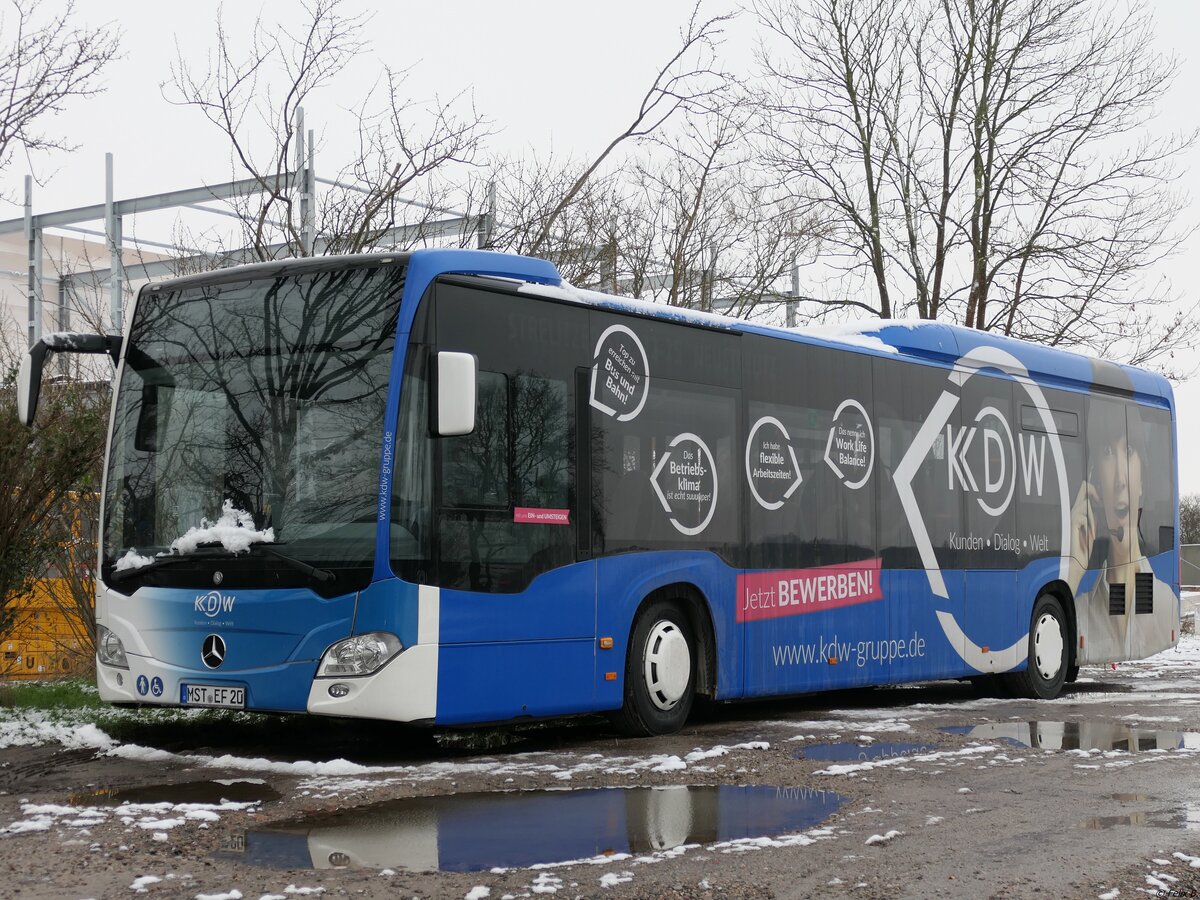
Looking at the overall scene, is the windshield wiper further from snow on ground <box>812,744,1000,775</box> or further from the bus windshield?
snow on ground <box>812,744,1000,775</box>

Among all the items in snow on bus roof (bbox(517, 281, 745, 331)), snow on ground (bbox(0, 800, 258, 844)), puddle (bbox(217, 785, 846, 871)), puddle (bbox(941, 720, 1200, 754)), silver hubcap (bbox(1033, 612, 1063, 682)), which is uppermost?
snow on bus roof (bbox(517, 281, 745, 331))

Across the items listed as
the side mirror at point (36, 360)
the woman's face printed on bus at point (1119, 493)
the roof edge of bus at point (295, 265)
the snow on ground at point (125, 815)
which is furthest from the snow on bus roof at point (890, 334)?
the snow on ground at point (125, 815)

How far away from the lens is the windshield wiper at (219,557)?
356 inches

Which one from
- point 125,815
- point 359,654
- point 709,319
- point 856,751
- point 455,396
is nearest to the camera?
point 125,815

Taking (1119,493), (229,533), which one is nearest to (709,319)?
(229,533)

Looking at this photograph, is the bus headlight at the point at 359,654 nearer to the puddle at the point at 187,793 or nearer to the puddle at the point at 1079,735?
the puddle at the point at 187,793

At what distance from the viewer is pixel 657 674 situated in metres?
10.9

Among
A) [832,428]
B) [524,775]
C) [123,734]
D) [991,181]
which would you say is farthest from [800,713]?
[991,181]

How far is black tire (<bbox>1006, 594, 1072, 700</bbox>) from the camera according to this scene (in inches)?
597

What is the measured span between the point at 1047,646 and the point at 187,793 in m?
9.82

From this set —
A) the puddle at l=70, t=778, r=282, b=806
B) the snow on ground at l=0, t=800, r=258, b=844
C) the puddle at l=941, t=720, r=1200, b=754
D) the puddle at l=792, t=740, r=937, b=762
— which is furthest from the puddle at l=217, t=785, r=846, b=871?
the puddle at l=941, t=720, r=1200, b=754

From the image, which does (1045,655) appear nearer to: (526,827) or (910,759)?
(910,759)

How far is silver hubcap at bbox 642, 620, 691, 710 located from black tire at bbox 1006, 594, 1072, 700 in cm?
528

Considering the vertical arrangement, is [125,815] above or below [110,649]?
below
